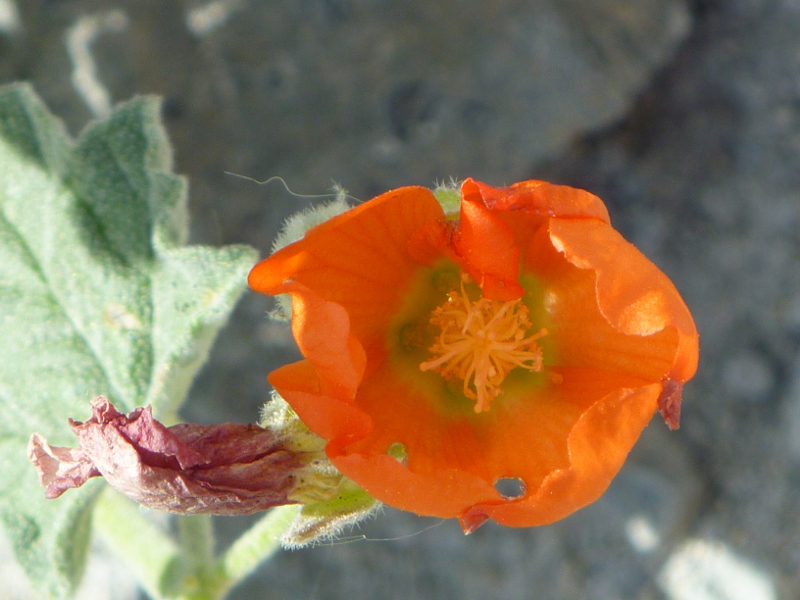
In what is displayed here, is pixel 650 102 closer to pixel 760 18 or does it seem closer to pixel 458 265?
pixel 760 18

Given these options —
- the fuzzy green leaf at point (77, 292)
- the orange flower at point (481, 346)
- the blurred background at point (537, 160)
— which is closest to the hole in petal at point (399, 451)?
the orange flower at point (481, 346)

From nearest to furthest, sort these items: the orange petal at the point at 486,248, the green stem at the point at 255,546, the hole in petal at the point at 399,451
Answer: the orange petal at the point at 486,248
the hole in petal at the point at 399,451
the green stem at the point at 255,546

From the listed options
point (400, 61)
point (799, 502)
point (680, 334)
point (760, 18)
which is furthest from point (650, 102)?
point (680, 334)

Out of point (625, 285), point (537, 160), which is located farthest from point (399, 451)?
point (537, 160)

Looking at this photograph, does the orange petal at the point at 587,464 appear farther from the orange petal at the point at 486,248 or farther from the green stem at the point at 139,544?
the green stem at the point at 139,544

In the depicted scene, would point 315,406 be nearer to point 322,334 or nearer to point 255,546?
point 322,334

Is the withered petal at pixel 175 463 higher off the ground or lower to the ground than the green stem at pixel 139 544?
higher

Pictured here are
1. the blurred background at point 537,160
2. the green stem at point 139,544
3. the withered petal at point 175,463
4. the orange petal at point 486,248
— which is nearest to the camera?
the withered petal at point 175,463
